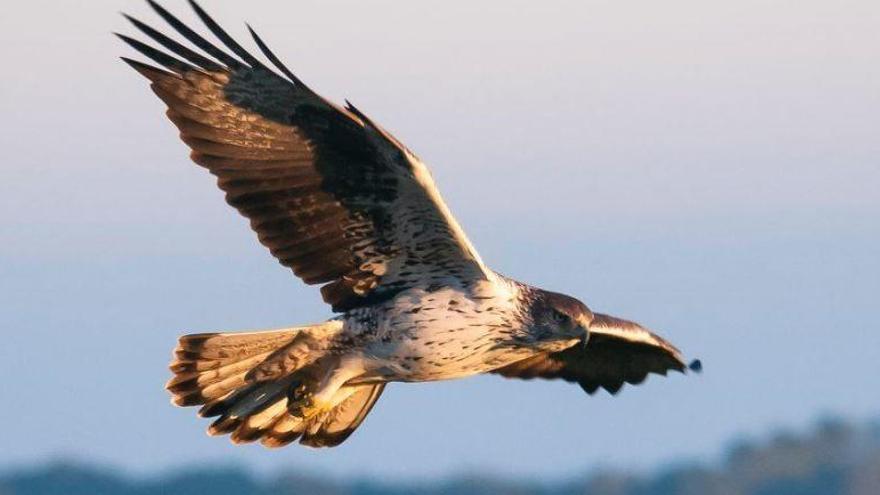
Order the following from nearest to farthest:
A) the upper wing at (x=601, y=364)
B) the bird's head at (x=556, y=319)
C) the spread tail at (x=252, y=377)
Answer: the bird's head at (x=556, y=319), the spread tail at (x=252, y=377), the upper wing at (x=601, y=364)

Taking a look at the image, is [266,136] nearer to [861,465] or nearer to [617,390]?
[617,390]

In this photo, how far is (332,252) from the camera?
10.8 m

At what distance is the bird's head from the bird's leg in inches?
35.3

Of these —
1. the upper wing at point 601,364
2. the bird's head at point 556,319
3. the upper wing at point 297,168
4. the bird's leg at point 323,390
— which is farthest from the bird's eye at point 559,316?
the upper wing at point 601,364

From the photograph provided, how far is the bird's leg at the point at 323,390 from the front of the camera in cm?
1065

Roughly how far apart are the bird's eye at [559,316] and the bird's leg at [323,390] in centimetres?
98

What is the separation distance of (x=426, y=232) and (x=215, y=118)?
116cm

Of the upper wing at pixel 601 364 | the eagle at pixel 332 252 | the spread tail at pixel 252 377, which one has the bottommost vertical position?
the spread tail at pixel 252 377

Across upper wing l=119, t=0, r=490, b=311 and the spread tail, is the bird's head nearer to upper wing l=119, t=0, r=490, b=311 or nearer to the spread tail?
upper wing l=119, t=0, r=490, b=311

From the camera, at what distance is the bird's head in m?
10.6

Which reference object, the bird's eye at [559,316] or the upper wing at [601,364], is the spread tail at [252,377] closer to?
the bird's eye at [559,316]

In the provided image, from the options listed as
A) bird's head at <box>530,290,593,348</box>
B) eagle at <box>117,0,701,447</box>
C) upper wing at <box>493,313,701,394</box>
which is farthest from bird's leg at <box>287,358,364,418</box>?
upper wing at <box>493,313,701,394</box>

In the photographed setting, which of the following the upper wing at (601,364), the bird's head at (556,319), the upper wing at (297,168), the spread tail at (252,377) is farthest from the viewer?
the upper wing at (601,364)

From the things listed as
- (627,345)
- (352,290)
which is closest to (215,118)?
(352,290)
